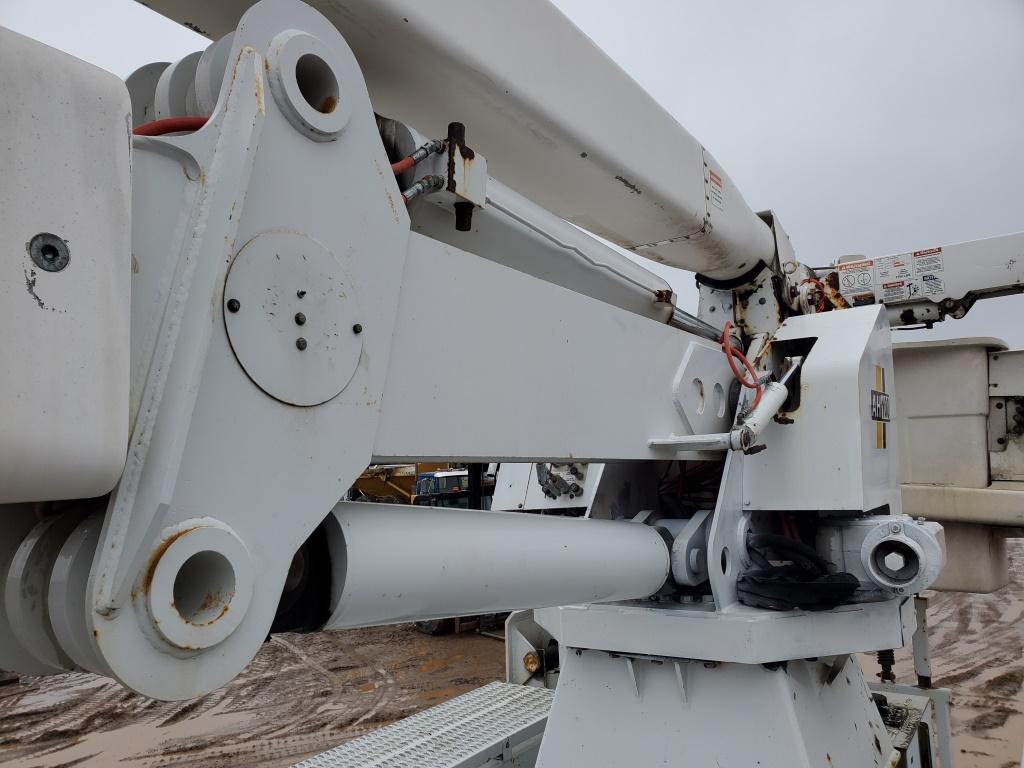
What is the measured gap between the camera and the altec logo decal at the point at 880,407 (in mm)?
2393

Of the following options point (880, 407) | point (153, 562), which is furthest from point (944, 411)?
point (153, 562)

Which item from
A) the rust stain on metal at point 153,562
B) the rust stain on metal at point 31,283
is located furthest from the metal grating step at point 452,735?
the rust stain on metal at point 31,283

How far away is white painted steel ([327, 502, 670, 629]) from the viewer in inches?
45.8

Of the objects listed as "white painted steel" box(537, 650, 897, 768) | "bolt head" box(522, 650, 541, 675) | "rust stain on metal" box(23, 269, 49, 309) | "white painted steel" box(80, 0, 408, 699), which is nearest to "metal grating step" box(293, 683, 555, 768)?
"bolt head" box(522, 650, 541, 675)

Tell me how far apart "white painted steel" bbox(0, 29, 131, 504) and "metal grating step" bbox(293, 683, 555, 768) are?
240 cm

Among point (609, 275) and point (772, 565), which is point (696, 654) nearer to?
point (772, 565)

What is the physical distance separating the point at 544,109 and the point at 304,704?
203 inches

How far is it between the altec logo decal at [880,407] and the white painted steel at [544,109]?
0.66 metres

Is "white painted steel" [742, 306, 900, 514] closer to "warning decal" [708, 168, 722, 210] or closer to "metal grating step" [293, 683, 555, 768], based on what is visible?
"warning decal" [708, 168, 722, 210]

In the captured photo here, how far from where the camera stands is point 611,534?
186 cm

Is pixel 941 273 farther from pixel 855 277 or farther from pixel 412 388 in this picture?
pixel 412 388

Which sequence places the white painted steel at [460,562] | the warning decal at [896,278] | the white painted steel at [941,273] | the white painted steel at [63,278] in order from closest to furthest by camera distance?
the white painted steel at [63,278] → the white painted steel at [460,562] → the white painted steel at [941,273] → the warning decal at [896,278]

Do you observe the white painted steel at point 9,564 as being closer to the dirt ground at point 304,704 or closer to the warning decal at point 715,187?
the warning decal at point 715,187

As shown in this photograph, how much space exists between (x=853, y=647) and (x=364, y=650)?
5.90 metres
